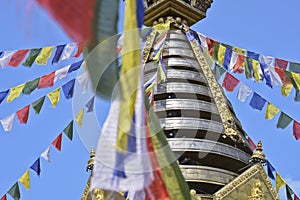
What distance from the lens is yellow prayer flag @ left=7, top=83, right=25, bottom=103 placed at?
12.4 meters

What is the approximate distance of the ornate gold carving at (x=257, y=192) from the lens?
1295cm

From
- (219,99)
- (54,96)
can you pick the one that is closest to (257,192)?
(219,99)

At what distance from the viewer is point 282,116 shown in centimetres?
1287

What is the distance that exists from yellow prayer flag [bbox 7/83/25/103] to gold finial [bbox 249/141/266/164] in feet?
15.7

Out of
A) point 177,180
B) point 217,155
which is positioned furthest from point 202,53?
point 177,180

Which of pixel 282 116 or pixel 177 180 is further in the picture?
pixel 282 116

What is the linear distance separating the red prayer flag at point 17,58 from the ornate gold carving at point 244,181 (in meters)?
4.43

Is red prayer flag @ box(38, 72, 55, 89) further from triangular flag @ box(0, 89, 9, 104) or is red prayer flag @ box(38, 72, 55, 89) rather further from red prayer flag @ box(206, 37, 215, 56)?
red prayer flag @ box(206, 37, 215, 56)

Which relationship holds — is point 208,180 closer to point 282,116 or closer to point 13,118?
point 282,116

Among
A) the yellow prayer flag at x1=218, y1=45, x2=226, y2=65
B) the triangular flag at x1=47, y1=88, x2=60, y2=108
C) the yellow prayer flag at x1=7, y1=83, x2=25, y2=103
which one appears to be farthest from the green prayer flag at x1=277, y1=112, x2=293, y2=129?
the yellow prayer flag at x1=7, y1=83, x2=25, y2=103

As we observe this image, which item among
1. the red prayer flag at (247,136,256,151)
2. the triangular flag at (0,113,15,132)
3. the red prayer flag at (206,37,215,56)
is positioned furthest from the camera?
the red prayer flag at (206,37,215,56)

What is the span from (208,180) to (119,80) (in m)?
8.94

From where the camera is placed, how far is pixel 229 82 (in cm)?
1430

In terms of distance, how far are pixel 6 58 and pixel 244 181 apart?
509 centimetres
